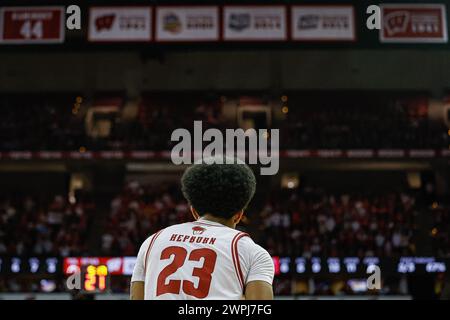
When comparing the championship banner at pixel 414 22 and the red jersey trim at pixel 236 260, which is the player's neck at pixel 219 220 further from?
the championship banner at pixel 414 22

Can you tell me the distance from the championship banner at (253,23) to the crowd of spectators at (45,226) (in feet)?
23.9

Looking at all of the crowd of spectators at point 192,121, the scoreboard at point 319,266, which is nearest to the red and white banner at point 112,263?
the scoreboard at point 319,266

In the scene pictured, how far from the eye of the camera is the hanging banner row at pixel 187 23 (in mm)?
17422

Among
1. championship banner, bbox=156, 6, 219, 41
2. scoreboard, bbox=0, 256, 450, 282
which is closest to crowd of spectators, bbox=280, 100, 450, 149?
scoreboard, bbox=0, 256, 450, 282

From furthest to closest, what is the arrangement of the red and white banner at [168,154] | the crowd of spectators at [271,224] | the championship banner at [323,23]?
1. the red and white banner at [168,154]
2. the crowd of spectators at [271,224]
3. the championship banner at [323,23]

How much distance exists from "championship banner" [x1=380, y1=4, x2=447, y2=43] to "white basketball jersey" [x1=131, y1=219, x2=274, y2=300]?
15.0 m

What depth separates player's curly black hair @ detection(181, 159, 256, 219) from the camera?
2.67m

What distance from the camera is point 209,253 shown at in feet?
8.41

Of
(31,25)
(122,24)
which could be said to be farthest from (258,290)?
(31,25)

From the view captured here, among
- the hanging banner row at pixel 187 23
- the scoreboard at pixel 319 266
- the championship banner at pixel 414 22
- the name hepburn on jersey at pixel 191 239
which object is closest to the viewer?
the name hepburn on jersey at pixel 191 239

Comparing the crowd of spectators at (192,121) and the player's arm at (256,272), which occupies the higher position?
the crowd of spectators at (192,121)

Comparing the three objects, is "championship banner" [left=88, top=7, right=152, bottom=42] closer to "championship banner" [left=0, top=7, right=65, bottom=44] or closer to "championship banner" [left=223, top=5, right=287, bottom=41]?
"championship banner" [left=0, top=7, right=65, bottom=44]

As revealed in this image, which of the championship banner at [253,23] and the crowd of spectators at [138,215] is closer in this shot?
the championship banner at [253,23]

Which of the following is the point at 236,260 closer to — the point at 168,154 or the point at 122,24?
the point at 122,24
